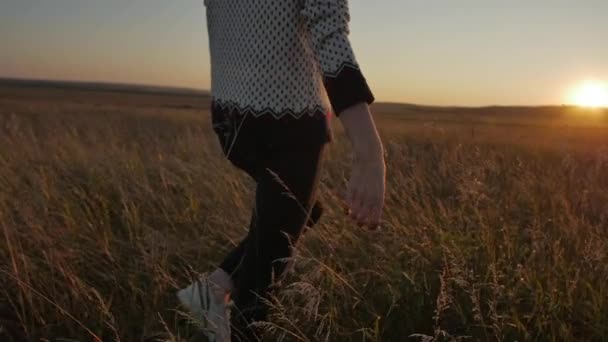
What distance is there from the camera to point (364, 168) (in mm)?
1085

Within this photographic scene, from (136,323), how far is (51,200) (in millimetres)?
1538

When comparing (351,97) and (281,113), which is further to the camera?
(281,113)

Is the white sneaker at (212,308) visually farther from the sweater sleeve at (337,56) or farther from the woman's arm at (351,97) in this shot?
the sweater sleeve at (337,56)

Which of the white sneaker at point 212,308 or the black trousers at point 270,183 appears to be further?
the white sneaker at point 212,308

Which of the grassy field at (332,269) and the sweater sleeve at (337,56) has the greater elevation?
the sweater sleeve at (337,56)

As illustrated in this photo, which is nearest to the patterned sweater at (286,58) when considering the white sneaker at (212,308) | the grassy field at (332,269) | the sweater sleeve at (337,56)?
the sweater sleeve at (337,56)

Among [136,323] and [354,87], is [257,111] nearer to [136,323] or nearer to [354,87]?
[354,87]

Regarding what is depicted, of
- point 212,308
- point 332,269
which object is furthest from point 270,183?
point 332,269

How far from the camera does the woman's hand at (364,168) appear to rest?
1071 millimetres

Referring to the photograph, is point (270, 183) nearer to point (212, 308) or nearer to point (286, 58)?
point (286, 58)

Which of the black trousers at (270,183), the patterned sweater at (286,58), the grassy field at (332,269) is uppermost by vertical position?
the patterned sweater at (286,58)

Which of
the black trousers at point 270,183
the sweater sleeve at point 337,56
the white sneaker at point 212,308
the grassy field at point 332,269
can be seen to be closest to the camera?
the sweater sleeve at point 337,56

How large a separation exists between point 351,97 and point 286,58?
0.80 ft

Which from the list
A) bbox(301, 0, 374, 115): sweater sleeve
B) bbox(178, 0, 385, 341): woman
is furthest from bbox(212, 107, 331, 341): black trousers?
bbox(301, 0, 374, 115): sweater sleeve
